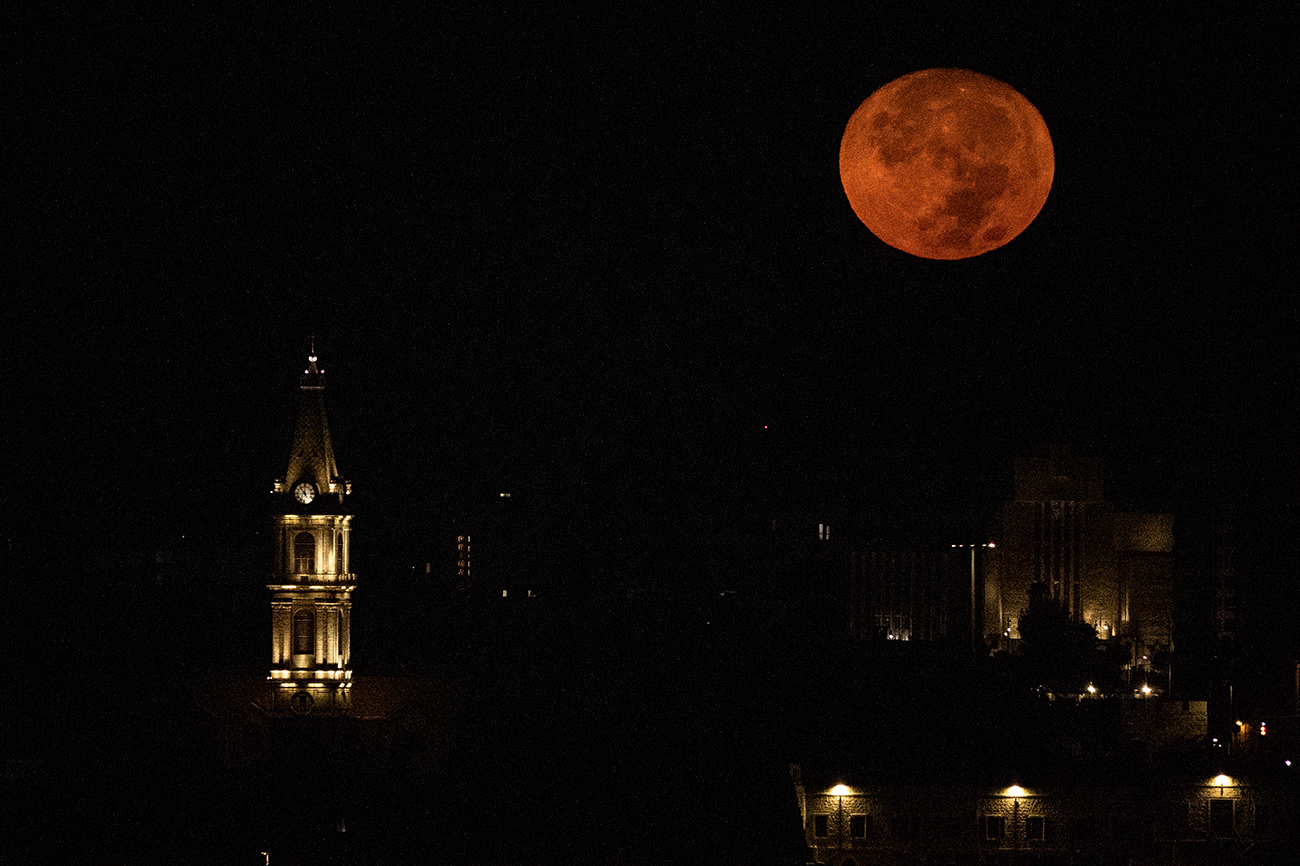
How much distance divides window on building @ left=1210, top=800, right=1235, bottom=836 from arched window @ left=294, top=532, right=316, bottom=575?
3606cm

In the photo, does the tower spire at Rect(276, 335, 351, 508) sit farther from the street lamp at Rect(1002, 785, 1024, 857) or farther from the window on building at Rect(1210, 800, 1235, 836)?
the window on building at Rect(1210, 800, 1235, 836)

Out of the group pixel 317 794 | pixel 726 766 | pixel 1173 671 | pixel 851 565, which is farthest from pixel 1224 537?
pixel 317 794

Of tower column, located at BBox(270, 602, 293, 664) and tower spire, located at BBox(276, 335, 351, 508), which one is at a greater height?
tower spire, located at BBox(276, 335, 351, 508)

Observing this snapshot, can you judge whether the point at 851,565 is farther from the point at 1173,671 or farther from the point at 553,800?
the point at 553,800

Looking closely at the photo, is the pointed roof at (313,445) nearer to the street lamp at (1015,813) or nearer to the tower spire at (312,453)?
the tower spire at (312,453)

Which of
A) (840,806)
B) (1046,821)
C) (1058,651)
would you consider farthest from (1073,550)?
(840,806)

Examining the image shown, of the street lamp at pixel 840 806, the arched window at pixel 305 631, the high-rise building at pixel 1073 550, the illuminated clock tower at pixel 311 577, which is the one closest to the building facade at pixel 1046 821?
the street lamp at pixel 840 806

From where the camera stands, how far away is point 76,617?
244 feet

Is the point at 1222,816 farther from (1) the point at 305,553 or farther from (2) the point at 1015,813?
(1) the point at 305,553

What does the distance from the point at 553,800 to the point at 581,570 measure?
162ft

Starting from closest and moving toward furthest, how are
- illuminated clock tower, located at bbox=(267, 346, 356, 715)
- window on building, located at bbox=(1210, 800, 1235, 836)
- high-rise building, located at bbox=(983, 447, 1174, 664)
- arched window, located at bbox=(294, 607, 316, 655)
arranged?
window on building, located at bbox=(1210, 800, 1235, 836)
illuminated clock tower, located at bbox=(267, 346, 356, 715)
arched window, located at bbox=(294, 607, 316, 655)
high-rise building, located at bbox=(983, 447, 1174, 664)

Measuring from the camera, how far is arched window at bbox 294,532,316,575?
6775cm

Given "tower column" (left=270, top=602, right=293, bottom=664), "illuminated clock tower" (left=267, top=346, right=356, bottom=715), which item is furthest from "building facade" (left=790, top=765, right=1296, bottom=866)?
"tower column" (left=270, top=602, right=293, bottom=664)

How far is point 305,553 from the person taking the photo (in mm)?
67812
